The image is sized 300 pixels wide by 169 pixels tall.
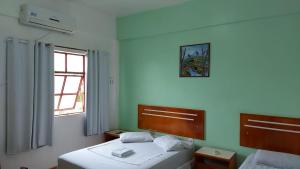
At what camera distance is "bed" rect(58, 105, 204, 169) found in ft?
8.96

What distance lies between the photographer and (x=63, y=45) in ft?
12.0

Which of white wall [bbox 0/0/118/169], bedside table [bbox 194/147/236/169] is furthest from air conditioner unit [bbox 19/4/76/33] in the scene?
bedside table [bbox 194/147/236/169]

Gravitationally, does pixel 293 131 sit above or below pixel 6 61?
below

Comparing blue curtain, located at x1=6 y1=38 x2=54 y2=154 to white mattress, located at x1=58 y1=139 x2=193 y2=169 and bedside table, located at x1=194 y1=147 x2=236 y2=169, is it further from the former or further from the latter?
bedside table, located at x1=194 y1=147 x2=236 y2=169

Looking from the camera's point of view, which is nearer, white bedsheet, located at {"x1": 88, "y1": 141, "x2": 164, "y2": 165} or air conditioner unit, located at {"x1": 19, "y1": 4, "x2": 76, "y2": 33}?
white bedsheet, located at {"x1": 88, "y1": 141, "x2": 164, "y2": 165}

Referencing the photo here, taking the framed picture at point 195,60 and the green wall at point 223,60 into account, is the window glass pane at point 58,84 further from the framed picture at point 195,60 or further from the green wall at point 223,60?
the framed picture at point 195,60

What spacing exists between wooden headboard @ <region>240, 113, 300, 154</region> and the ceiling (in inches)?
83.6

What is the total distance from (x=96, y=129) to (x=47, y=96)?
1.12m

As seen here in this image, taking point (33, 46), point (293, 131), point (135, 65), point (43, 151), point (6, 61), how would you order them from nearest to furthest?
point (293, 131), point (6, 61), point (33, 46), point (43, 151), point (135, 65)

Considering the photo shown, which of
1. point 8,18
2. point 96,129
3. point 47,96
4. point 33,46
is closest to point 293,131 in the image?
point 96,129

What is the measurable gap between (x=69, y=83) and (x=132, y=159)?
75.6 inches

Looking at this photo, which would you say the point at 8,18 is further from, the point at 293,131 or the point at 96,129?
the point at 293,131

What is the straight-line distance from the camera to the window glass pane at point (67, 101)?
3.96 metres

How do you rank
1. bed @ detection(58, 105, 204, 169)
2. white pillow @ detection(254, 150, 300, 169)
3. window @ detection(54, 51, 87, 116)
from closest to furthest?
white pillow @ detection(254, 150, 300, 169) → bed @ detection(58, 105, 204, 169) → window @ detection(54, 51, 87, 116)
